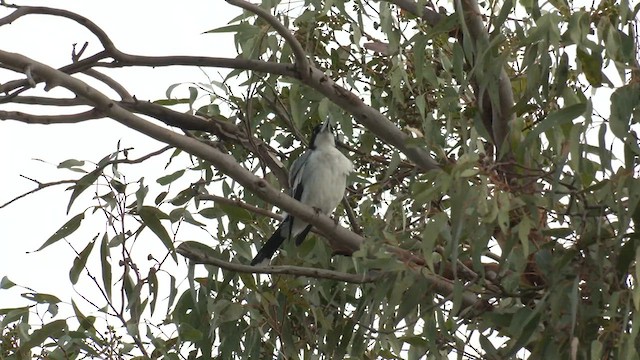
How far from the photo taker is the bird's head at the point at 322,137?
4.25m

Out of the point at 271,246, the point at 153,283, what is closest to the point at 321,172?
the point at 271,246

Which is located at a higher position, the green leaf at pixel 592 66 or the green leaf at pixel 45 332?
the green leaf at pixel 592 66

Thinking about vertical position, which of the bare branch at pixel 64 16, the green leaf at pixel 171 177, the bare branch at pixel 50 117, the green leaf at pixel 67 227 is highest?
the green leaf at pixel 171 177

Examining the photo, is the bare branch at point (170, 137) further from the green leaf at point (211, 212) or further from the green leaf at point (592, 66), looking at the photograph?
the green leaf at point (592, 66)

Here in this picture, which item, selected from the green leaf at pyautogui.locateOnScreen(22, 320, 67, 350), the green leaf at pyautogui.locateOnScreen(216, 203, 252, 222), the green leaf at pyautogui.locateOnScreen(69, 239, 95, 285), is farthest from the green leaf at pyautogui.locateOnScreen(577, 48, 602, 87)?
the green leaf at pyautogui.locateOnScreen(22, 320, 67, 350)

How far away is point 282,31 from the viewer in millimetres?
2781

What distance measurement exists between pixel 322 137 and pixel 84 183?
1600 millimetres

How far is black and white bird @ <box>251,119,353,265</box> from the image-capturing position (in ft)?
13.5

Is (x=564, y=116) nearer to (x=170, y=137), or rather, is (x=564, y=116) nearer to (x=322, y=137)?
(x=170, y=137)

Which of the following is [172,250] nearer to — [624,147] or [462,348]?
[462,348]

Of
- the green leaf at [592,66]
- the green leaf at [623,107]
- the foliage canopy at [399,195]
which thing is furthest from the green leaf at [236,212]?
the green leaf at [623,107]

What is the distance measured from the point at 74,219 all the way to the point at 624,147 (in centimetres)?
141

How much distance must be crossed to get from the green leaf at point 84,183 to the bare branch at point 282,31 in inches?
22.0

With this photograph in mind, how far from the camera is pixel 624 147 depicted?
250 cm
